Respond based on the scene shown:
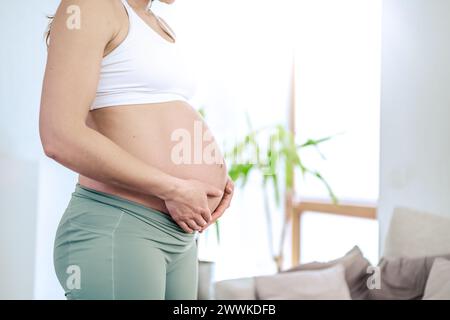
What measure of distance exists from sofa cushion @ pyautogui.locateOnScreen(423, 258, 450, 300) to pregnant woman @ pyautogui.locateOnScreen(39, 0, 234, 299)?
659 millimetres

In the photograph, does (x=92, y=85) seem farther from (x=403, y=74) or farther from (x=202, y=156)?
(x=403, y=74)

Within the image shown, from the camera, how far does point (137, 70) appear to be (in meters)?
0.86

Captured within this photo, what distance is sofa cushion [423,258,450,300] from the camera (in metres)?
1.22

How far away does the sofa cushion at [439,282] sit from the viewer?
1.22m

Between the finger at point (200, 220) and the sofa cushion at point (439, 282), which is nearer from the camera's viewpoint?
the finger at point (200, 220)

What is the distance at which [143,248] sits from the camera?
33.7 inches

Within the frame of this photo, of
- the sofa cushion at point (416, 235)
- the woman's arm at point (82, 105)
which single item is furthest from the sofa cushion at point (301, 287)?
the woman's arm at point (82, 105)

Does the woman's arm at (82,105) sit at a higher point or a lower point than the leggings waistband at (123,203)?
higher

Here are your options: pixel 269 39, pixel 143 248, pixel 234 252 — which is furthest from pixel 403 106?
pixel 143 248

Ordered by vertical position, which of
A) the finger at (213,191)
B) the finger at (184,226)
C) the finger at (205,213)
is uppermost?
the finger at (213,191)

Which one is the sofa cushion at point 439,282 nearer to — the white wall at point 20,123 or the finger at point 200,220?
the finger at point 200,220

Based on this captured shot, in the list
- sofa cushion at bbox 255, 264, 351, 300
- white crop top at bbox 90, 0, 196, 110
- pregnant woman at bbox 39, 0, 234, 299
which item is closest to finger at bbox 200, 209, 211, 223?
pregnant woman at bbox 39, 0, 234, 299

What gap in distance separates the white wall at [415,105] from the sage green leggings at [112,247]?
2.11 feet

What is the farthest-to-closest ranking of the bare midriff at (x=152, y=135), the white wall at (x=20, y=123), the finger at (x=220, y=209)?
the white wall at (x=20, y=123) → the finger at (x=220, y=209) → the bare midriff at (x=152, y=135)
